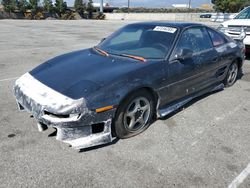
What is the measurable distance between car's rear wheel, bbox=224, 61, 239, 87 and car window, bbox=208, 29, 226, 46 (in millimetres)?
641

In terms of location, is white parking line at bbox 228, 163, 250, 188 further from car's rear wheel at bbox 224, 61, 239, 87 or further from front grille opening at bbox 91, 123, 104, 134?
car's rear wheel at bbox 224, 61, 239, 87

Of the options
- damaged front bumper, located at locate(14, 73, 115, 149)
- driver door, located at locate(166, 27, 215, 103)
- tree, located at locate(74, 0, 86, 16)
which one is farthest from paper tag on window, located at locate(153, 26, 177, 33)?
tree, located at locate(74, 0, 86, 16)

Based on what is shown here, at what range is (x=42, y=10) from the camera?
2144 inches

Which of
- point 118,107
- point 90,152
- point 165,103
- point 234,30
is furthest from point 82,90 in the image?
point 234,30

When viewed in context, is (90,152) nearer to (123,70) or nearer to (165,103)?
(123,70)

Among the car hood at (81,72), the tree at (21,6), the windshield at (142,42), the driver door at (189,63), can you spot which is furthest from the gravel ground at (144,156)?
the tree at (21,6)

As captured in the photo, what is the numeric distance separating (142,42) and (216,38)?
5.51 ft

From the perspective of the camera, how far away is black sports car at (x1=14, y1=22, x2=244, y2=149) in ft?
9.21

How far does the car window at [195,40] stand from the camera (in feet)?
12.9

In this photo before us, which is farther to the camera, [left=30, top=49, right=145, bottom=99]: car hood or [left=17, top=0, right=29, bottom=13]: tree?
[left=17, top=0, right=29, bottom=13]: tree

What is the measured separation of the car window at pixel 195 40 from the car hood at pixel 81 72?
943 millimetres

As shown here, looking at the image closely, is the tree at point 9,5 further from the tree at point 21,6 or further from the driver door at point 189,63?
the driver door at point 189,63

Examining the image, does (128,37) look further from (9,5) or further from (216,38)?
(9,5)

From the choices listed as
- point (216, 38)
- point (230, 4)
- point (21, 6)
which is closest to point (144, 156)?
point (216, 38)
